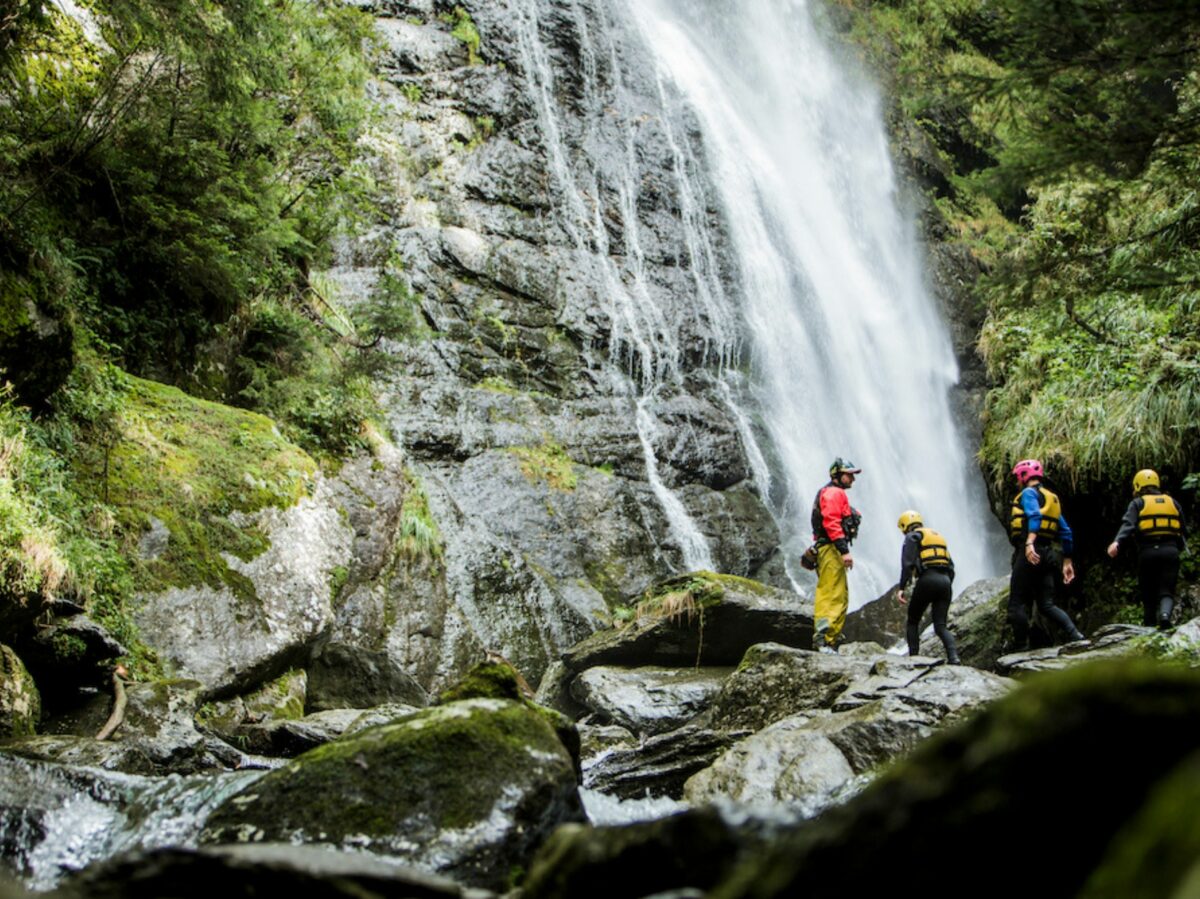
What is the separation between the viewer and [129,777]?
414cm

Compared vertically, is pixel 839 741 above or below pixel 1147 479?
below

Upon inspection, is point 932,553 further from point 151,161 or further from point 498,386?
point 151,161

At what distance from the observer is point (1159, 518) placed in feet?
25.9

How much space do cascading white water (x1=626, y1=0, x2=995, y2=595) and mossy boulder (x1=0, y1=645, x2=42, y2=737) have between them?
1286cm

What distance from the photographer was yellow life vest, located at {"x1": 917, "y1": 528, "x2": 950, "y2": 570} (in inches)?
340

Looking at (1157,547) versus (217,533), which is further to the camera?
(1157,547)

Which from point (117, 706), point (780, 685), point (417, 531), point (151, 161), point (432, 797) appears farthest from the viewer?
point (417, 531)

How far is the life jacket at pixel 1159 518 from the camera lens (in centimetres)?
786

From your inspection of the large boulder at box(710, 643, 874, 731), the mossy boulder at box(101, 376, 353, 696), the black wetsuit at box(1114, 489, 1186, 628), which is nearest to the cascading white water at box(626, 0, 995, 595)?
the black wetsuit at box(1114, 489, 1186, 628)

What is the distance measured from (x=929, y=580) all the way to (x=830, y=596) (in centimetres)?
101

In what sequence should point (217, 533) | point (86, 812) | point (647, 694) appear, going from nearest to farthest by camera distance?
point (86, 812) → point (217, 533) → point (647, 694)

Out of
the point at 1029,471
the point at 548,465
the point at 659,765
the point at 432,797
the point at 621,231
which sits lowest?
the point at 659,765

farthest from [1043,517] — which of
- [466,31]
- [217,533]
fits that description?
[466,31]

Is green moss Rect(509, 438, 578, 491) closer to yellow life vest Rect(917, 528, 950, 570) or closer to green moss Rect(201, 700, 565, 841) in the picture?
yellow life vest Rect(917, 528, 950, 570)
